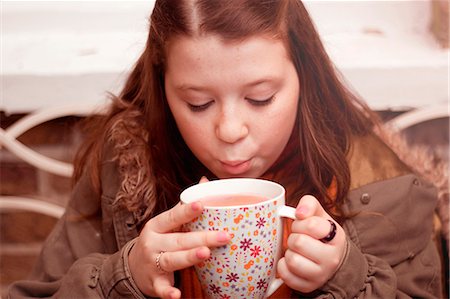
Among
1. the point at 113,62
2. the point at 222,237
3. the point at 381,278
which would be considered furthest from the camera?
the point at 113,62

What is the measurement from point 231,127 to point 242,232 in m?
0.10

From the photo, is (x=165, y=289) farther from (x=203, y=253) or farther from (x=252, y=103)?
(x=252, y=103)

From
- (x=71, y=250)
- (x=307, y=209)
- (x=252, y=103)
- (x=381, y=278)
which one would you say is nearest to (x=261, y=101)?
(x=252, y=103)

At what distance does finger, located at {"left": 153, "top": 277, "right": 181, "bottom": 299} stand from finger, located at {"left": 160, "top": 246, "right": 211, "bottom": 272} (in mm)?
19

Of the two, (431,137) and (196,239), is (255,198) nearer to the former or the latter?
(196,239)

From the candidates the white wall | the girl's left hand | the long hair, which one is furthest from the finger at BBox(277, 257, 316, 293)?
the white wall

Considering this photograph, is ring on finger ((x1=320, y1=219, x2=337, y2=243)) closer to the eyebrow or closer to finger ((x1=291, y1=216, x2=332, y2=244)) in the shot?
finger ((x1=291, y1=216, x2=332, y2=244))

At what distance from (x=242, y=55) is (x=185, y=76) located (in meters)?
0.06

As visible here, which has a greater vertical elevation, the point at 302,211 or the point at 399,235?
the point at 302,211

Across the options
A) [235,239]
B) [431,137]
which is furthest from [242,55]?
[431,137]

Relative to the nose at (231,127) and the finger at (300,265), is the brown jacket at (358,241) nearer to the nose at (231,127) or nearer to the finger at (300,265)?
the finger at (300,265)

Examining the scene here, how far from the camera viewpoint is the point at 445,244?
848 mm

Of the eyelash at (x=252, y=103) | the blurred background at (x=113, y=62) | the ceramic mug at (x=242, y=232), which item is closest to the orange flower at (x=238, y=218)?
the ceramic mug at (x=242, y=232)

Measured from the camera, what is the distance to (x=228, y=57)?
600 mm
